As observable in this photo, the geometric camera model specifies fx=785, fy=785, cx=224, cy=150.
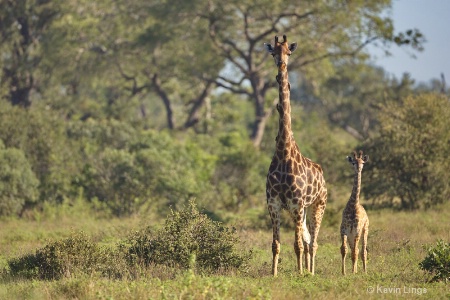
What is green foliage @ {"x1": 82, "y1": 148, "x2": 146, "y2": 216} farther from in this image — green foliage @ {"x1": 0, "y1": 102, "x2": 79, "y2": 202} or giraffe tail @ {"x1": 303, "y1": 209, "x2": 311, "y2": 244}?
giraffe tail @ {"x1": 303, "y1": 209, "x2": 311, "y2": 244}

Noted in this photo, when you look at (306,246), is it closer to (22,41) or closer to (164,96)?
(164,96)

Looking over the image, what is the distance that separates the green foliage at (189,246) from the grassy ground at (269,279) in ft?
1.29

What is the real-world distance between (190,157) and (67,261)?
16141 millimetres

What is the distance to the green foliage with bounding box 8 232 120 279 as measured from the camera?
1354 cm

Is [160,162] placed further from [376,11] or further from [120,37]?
[120,37]

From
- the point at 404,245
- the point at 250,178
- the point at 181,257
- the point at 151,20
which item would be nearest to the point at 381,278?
the point at 181,257

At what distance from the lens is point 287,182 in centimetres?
1319

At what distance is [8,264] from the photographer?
14.5 metres

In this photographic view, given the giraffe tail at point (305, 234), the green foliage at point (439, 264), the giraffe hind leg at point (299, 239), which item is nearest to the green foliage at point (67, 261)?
the giraffe hind leg at point (299, 239)

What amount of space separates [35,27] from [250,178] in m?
22.1

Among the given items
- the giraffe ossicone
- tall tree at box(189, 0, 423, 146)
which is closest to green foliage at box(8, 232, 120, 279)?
the giraffe ossicone

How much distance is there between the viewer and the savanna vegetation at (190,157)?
1329 centimetres

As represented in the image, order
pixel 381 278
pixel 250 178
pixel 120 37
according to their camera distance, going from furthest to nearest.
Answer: pixel 120 37 → pixel 250 178 → pixel 381 278

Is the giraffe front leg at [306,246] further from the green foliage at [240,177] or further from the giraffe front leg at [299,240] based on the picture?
the green foliage at [240,177]
